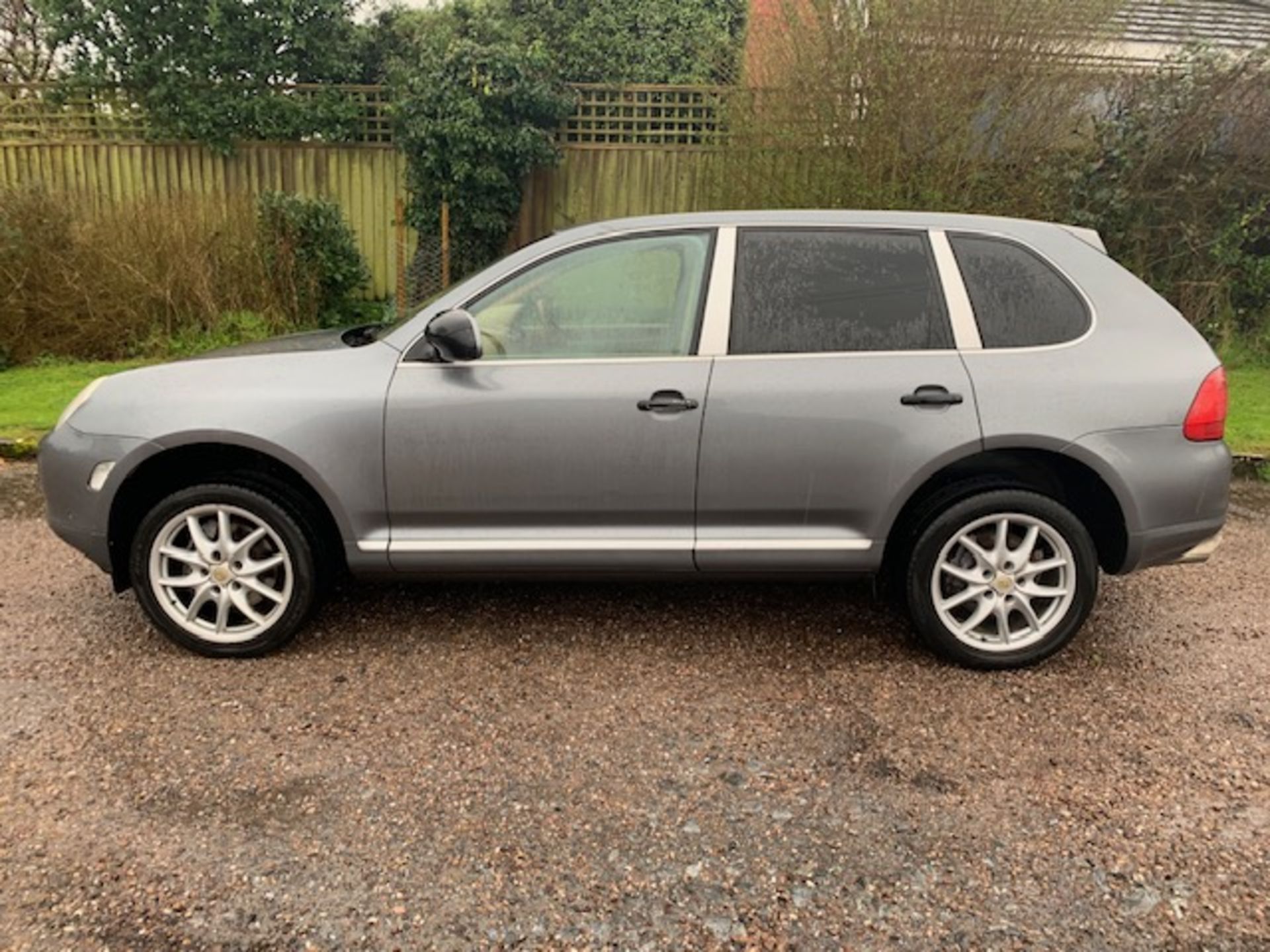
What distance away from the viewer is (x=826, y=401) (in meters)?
3.59

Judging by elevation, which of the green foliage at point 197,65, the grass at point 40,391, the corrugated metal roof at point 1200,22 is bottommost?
the grass at point 40,391

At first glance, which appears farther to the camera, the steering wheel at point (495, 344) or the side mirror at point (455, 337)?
the steering wheel at point (495, 344)

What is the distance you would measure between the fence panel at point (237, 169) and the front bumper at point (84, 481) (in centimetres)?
800

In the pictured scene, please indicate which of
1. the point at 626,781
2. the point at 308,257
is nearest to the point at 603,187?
the point at 308,257

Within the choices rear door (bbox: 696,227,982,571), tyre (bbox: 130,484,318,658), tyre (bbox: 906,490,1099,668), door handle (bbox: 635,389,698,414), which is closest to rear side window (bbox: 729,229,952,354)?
rear door (bbox: 696,227,982,571)

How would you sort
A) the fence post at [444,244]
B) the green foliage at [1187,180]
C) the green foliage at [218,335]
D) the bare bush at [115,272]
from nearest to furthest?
the green foliage at [1187,180] < the bare bush at [115,272] < the green foliage at [218,335] < the fence post at [444,244]

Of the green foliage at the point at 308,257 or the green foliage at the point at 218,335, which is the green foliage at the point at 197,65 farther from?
the green foliage at the point at 218,335

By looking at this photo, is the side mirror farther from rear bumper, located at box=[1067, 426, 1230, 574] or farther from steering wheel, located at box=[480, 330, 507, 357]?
rear bumper, located at box=[1067, 426, 1230, 574]

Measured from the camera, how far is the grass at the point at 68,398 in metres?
6.90

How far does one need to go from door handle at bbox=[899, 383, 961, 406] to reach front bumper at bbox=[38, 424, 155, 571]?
9.08 feet

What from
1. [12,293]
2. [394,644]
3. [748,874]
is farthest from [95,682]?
[12,293]

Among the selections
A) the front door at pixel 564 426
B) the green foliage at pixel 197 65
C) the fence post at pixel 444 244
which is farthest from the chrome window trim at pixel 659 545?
the green foliage at pixel 197 65

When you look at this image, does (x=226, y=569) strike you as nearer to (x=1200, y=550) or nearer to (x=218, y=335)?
(x=1200, y=550)

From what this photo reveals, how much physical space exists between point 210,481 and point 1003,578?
3.02 metres
